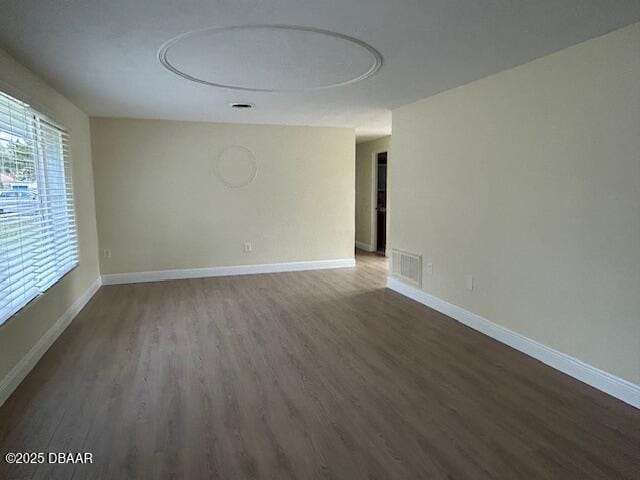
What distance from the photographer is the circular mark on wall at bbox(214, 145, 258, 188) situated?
581 centimetres

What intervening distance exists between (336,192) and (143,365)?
4.10 meters

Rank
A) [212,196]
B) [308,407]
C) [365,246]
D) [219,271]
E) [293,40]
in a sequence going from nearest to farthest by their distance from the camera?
1. [308,407]
2. [293,40]
3. [212,196]
4. [219,271]
5. [365,246]

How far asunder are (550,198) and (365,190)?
5.32m

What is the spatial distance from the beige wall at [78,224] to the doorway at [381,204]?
490cm

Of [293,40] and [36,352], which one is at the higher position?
[293,40]

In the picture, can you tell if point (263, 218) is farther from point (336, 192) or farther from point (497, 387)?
point (497, 387)

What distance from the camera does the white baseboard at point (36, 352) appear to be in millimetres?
2529

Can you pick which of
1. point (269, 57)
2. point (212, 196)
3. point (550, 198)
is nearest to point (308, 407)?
point (550, 198)

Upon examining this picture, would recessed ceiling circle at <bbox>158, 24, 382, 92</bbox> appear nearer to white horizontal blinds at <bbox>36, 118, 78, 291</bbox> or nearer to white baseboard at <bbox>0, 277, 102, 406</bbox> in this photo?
white horizontal blinds at <bbox>36, 118, 78, 291</bbox>

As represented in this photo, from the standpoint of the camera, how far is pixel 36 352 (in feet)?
9.88

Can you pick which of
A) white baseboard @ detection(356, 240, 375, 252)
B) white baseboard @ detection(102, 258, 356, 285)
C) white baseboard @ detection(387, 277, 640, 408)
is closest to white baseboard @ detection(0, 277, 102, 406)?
white baseboard @ detection(102, 258, 356, 285)

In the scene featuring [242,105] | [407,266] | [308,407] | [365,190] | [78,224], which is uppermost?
[242,105]

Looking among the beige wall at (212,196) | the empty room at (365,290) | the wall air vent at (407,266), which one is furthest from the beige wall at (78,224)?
the wall air vent at (407,266)

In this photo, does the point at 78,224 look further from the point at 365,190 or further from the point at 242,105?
the point at 365,190
